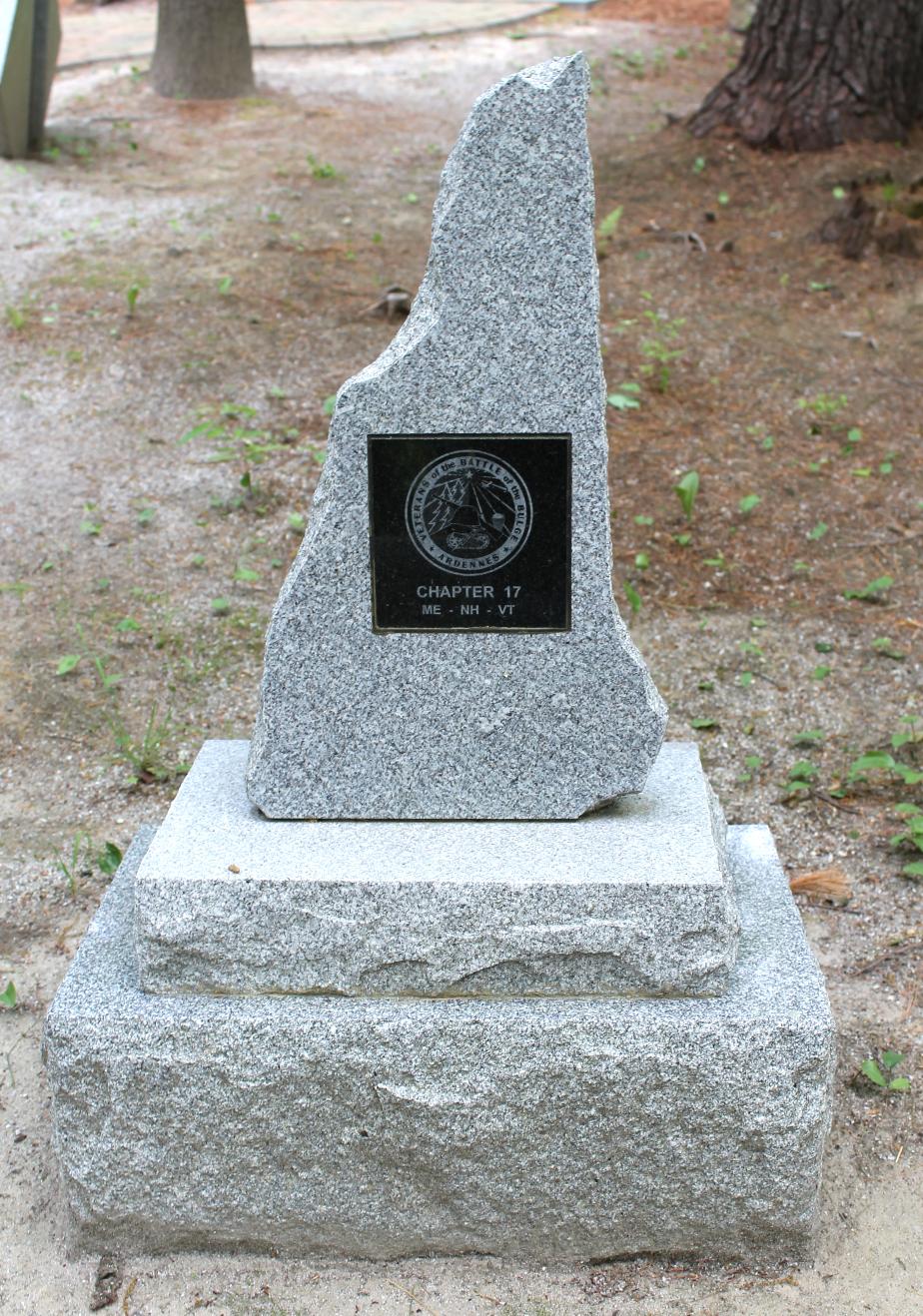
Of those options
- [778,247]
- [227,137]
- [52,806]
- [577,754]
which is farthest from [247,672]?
[227,137]

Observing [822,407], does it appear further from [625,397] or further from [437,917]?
[437,917]

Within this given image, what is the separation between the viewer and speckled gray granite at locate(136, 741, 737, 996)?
2809mm

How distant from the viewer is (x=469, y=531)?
2926 mm

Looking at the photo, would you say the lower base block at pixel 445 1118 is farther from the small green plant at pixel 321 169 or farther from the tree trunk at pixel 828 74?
the small green plant at pixel 321 169

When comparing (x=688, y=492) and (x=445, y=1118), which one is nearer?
(x=445, y=1118)

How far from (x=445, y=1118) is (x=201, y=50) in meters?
8.81

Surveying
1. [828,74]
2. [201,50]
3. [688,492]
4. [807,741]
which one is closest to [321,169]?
[201,50]

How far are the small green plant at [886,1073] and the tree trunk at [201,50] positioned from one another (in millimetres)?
8599

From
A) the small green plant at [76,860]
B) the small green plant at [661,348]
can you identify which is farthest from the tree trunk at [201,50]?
the small green plant at [76,860]

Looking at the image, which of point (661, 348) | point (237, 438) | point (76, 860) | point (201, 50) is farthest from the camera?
point (201, 50)

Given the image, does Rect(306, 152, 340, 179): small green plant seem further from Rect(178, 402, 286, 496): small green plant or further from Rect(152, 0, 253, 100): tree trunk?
Rect(178, 402, 286, 496): small green plant

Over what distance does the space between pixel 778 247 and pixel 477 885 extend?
18.6 ft

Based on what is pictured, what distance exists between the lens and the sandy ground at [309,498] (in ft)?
10.2

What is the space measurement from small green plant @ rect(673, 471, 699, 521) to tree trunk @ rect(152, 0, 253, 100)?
594cm
